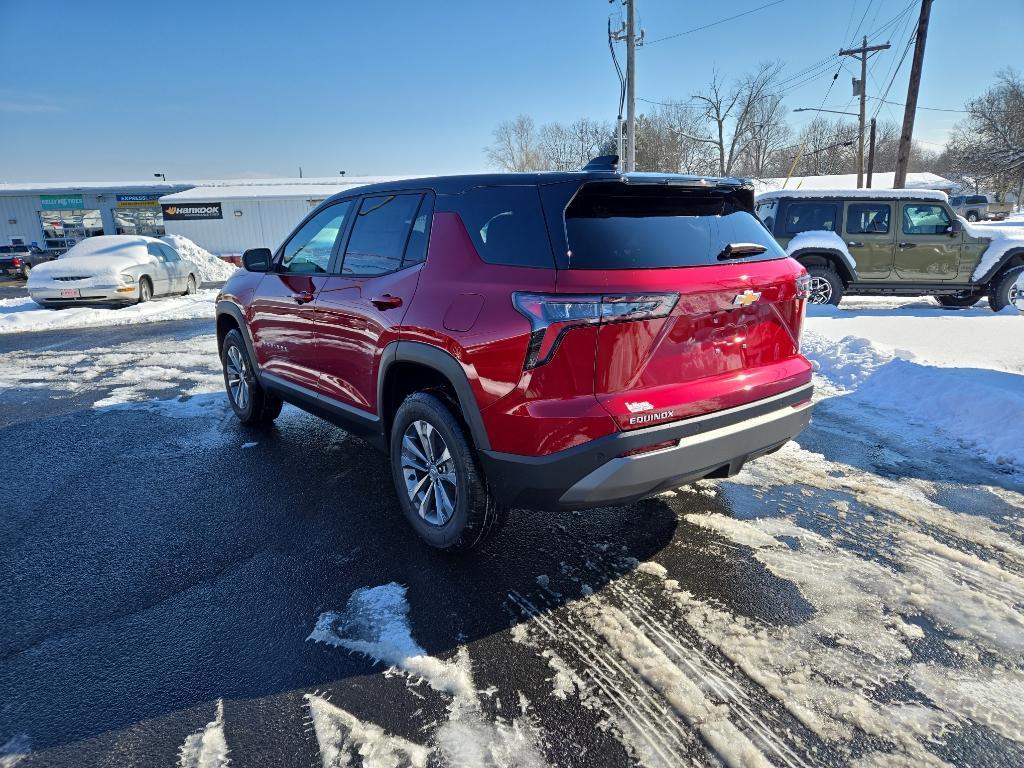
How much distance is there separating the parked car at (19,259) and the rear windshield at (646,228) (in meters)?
28.5

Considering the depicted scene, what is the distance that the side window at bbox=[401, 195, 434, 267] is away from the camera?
10.5 ft

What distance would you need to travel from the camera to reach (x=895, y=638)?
99.4 inches

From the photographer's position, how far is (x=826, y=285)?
10953 millimetres

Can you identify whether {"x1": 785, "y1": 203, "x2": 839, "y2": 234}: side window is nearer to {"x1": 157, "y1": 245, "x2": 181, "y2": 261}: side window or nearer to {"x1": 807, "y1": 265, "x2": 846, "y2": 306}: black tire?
{"x1": 807, "y1": 265, "x2": 846, "y2": 306}: black tire

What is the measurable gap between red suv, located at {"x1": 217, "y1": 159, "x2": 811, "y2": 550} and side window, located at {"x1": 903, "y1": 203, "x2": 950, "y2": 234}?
9.45m

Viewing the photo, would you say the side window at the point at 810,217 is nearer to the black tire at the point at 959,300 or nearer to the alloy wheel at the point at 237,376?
the black tire at the point at 959,300

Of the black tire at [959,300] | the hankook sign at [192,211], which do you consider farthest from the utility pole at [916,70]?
the hankook sign at [192,211]

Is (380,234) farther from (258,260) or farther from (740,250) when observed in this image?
(740,250)

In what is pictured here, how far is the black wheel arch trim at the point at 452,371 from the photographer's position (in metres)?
2.78

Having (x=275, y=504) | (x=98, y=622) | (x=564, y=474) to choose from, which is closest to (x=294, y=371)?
(x=275, y=504)

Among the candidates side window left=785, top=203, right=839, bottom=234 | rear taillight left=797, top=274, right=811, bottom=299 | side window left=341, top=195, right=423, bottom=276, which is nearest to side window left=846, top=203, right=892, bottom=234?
side window left=785, top=203, right=839, bottom=234

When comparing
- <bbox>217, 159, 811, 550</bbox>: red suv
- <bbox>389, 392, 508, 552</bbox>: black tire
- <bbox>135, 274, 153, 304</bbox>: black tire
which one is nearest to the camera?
<bbox>217, 159, 811, 550</bbox>: red suv

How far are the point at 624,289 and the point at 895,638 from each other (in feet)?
5.81

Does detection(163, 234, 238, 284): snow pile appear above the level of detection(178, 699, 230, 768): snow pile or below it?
above
